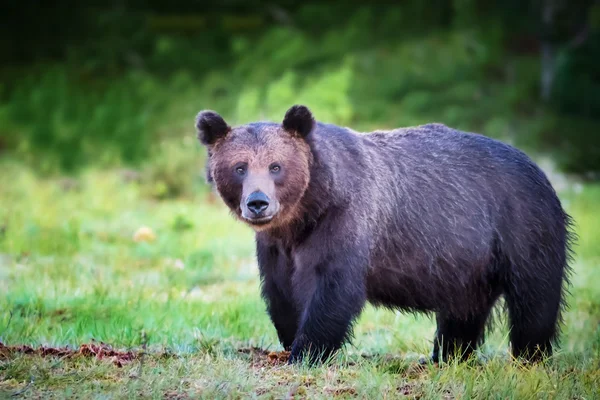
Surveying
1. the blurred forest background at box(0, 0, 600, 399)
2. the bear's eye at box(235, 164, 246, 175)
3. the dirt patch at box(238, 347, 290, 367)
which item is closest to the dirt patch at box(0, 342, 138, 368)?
the blurred forest background at box(0, 0, 600, 399)

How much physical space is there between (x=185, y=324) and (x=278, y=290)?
3.41ft

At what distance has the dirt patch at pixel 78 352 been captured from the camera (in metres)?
4.82

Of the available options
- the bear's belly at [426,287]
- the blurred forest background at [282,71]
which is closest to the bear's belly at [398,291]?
the bear's belly at [426,287]

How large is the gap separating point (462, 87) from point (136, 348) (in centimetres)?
1399

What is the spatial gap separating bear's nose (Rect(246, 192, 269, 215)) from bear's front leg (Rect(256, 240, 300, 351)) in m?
0.53

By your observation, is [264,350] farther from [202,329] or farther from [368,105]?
[368,105]

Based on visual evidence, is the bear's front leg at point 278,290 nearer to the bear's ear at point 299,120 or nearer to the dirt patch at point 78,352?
the bear's ear at point 299,120

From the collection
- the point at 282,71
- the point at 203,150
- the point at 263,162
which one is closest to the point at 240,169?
the point at 263,162

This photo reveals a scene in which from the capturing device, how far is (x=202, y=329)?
635 cm

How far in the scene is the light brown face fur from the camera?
528 centimetres

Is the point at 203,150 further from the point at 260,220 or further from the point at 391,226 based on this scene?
the point at 260,220

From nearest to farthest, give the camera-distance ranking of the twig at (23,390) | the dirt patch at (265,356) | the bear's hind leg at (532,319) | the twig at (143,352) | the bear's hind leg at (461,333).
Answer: the twig at (23,390) < the twig at (143,352) < the dirt patch at (265,356) < the bear's hind leg at (532,319) < the bear's hind leg at (461,333)

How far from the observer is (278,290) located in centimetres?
570

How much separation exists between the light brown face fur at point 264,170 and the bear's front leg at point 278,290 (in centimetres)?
32
